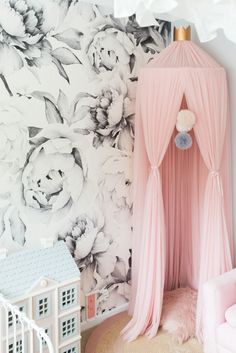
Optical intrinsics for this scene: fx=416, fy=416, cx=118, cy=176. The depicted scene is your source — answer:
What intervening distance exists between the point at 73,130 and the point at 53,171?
1.07 ft

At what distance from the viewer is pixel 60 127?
2.86 metres

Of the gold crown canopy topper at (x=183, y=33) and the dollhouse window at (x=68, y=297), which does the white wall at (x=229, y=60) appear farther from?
the dollhouse window at (x=68, y=297)

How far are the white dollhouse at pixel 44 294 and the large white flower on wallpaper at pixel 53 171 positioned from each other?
1.15 ft

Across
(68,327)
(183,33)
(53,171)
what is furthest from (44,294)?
(183,33)

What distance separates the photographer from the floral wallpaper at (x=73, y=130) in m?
2.62

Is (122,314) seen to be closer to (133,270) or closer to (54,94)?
(133,270)

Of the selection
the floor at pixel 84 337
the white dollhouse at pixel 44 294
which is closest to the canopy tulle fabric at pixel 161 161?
the floor at pixel 84 337

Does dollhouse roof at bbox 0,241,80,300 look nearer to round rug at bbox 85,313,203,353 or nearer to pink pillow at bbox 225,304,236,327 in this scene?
round rug at bbox 85,313,203,353

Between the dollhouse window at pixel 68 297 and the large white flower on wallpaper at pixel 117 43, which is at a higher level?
the large white flower on wallpaper at pixel 117 43

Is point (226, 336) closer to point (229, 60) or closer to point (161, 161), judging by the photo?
point (161, 161)

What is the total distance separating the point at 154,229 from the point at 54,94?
1.18 metres

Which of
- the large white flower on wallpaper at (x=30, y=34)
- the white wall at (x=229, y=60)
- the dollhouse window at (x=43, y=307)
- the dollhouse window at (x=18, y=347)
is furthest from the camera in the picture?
the white wall at (x=229, y=60)

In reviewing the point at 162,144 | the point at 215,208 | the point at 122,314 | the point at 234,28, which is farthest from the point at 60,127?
the point at 234,28

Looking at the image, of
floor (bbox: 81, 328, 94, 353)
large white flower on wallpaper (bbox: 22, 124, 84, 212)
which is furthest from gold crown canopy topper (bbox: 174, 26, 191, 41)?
floor (bbox: 81, 328, 94, 353)
